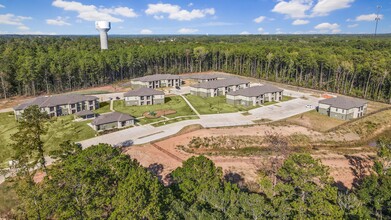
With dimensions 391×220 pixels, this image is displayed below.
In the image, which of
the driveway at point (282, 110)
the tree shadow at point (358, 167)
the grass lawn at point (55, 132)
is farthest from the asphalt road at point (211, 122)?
the tree shadow at point (358, 167)

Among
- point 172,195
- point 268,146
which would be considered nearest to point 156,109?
point 268,146

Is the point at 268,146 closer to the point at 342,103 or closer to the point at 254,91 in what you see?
the point at 342,103

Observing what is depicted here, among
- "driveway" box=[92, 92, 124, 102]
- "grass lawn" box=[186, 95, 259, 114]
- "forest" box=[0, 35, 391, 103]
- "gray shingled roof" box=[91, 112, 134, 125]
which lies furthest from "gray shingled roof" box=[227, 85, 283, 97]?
"driveway" box=[92, 92, 124, 102]

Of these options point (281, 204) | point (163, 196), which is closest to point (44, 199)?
point (163, 196)

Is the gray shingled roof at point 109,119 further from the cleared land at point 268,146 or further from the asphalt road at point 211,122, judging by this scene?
the cleared land at point 268,146

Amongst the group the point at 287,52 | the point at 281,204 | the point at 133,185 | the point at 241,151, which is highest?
the point at 287,52

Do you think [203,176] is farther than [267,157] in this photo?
No

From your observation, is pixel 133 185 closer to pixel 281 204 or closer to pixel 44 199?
pixel 44 199
